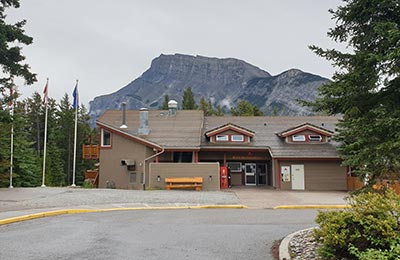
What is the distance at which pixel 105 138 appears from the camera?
91.4 feet

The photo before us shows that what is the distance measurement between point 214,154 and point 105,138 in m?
8.12

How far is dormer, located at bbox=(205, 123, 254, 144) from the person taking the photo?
2744 cm

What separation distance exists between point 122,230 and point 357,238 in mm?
5906

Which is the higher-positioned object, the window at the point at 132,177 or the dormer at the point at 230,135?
the dormer at the point at 230,135

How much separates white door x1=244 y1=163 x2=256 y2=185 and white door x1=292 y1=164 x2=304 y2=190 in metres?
3.96

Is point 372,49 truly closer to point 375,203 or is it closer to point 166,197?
point 375,203

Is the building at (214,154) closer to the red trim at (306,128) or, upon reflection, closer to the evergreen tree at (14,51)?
the red trim at (306,128)

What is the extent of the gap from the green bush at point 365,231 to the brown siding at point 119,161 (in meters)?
21.1

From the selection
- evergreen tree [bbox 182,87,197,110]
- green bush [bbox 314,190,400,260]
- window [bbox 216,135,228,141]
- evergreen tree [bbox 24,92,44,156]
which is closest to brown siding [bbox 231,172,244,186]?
window [bbox 216,135,228,141]

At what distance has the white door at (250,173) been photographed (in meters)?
29.0

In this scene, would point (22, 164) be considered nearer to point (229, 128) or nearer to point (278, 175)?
point (229, 128)

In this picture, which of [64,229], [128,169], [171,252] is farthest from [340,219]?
[128,169]

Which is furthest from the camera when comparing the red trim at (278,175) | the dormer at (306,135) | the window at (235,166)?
the window at (235,166)

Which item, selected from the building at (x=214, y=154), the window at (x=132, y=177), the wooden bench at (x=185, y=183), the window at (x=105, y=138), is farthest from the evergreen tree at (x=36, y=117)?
the wooden bench at (x=185, y=183)
